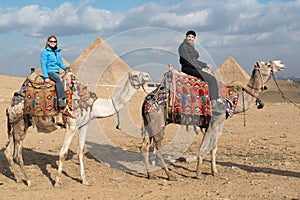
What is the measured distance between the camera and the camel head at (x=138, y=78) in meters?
7.95

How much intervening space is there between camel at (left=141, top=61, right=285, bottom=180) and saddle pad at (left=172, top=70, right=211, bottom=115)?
0.25 meters

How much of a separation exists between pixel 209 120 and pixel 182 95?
32.9 inches

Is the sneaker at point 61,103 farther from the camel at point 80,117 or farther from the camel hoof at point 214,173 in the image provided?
the camel hoof at point 214,173

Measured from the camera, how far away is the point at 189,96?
821 cm

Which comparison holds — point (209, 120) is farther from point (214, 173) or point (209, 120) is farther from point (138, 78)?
point (138, 78)

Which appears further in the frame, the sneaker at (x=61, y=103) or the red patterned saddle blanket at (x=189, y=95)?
the red patterned saddle blanket at (x=189, y=95)

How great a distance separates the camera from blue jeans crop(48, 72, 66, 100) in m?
7.65

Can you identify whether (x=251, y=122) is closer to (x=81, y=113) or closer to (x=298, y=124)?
(x=298, y=124)

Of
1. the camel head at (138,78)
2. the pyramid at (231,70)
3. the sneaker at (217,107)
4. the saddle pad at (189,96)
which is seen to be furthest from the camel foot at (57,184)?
the pyramid at (231,70)

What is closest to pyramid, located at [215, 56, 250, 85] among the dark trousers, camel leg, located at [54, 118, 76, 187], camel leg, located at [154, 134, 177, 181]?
the dark trousers

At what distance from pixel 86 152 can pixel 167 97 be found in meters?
3.75

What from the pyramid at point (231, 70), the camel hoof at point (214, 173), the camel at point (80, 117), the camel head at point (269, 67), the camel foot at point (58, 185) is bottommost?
the camel foot at point (58, 185)

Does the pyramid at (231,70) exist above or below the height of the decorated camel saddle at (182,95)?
above

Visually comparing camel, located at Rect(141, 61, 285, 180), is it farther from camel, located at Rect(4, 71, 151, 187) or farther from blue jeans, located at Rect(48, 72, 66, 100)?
blue jeans, located at Rect(48, 72, 66, 100)
